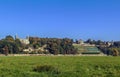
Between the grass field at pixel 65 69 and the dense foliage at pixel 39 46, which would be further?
the dense foliage at pixel 39 46

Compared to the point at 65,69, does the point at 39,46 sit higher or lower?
higher

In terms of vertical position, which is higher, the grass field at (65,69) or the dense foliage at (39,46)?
the dense foliage at (39,46)

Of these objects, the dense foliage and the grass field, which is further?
the dense foliage

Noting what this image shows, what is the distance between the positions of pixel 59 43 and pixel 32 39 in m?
19.3

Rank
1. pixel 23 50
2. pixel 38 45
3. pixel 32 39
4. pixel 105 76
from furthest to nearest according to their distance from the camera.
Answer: pixel 32 39 → pixel 38 45 → pixel 23 50 → pixel 105 76

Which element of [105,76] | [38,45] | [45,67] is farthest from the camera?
[38,45]

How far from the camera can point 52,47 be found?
145625mm

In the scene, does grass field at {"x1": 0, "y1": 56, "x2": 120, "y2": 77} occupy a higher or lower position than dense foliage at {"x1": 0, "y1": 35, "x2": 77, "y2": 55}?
lower

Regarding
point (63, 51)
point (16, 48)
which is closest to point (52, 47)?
point (63, 51)

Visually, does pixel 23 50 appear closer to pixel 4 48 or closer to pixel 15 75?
pixel 4 48

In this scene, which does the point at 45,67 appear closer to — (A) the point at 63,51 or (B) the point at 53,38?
(A) the point at 63,51

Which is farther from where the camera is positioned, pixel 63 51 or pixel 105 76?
pixel 63 51

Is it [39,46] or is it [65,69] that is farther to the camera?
[39,46]

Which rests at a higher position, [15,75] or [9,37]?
[9,37]
